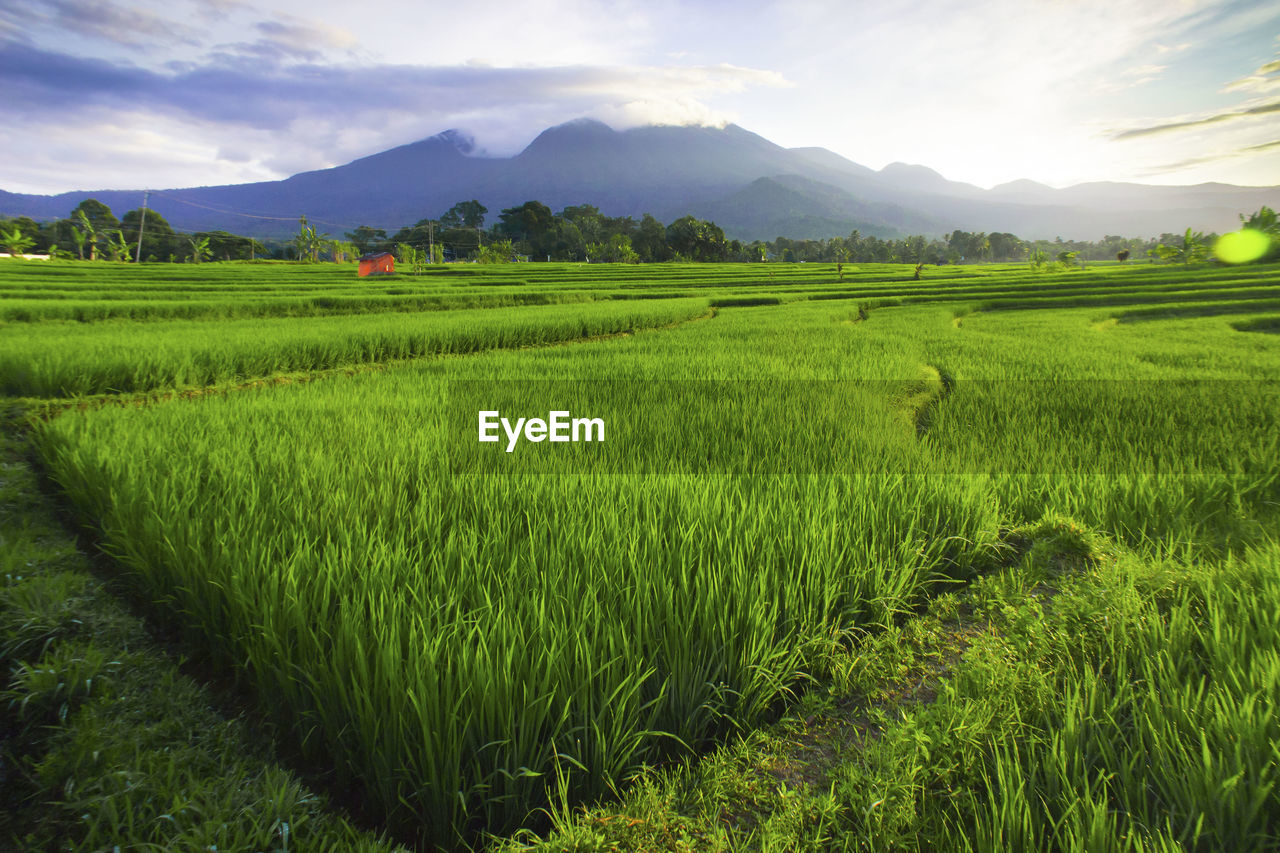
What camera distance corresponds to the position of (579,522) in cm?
201

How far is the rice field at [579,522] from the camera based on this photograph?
1.24 metres

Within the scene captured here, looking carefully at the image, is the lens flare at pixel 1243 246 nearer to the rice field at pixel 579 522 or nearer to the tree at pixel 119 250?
the rice field at pixel 579 522

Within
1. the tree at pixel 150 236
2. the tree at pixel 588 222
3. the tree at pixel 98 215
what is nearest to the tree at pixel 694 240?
the tree at pixel 588 222

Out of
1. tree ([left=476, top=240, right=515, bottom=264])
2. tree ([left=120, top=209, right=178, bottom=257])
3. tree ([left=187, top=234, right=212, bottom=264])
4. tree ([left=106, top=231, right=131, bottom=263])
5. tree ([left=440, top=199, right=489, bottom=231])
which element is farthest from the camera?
tree ([left=440, top=199, right=489, bottom=231])

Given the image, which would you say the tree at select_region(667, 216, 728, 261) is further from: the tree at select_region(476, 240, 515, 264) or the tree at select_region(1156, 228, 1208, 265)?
the tree at select_region(1156, 228, 1208, 265)

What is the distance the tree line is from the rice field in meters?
38.7

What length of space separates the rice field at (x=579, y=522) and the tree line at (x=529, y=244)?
38741 mm

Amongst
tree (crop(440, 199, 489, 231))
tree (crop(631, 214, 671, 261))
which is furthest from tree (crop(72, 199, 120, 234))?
tree (crop(631, 214, 671, 261))

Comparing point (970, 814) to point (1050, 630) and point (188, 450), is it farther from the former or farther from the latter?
point (188, 450)

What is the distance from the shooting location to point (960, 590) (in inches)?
86.0

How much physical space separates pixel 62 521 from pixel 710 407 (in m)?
3.93

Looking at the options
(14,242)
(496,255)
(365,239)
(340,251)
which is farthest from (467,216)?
(14,242)

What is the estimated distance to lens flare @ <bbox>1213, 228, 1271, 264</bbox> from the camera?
29906 millimetres

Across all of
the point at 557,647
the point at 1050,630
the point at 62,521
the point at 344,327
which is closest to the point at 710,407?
the point at 1050,630
